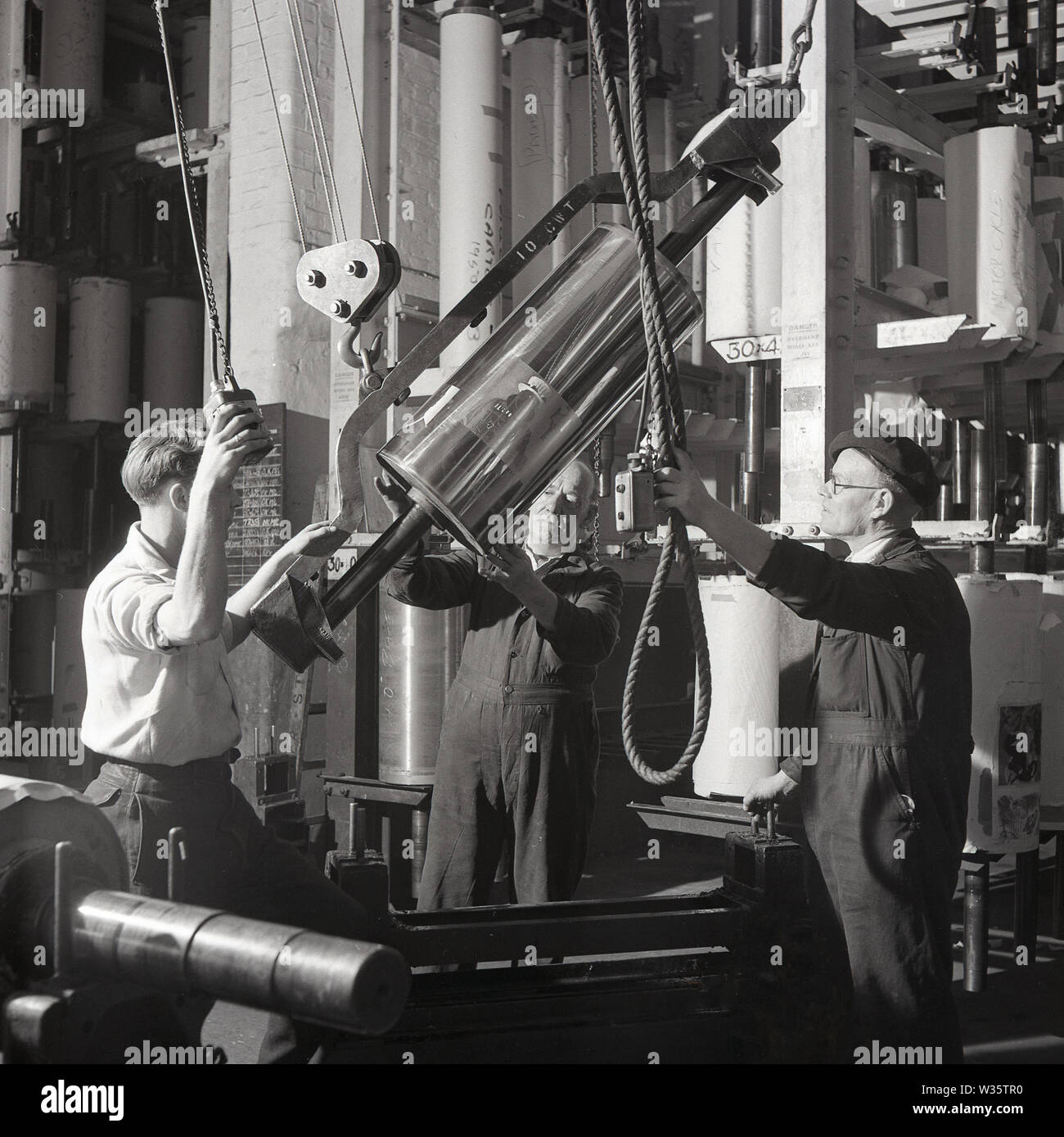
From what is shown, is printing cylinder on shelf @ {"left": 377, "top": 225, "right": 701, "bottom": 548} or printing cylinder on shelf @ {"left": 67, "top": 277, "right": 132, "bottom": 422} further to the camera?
printing cylinder on shelf @ {"left": 67, "top": 277, "right": 132, "bottom": 422}

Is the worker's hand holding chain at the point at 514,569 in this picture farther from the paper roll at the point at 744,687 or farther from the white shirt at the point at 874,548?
the paper roll at the point at 744,687

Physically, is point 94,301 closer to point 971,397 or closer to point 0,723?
point 0,723

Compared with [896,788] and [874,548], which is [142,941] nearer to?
[896,788]

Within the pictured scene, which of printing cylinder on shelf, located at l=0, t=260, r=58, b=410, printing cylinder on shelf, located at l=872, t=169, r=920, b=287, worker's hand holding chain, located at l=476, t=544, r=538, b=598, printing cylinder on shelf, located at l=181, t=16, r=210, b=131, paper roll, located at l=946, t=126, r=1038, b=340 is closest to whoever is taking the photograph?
worker's hand holding chain, located at l=476, t=544, r=538, b=598

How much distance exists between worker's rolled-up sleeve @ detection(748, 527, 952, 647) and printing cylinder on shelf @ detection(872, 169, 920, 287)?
8.68 ft

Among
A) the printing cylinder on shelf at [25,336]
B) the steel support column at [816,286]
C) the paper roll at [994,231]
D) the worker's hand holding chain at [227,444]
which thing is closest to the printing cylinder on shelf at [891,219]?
the paper roll at [994,231]

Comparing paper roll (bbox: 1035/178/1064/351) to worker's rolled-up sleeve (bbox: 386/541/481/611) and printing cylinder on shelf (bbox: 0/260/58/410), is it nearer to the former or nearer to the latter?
worker's rolled-up sleeve (bbox: 386/541/481/611)

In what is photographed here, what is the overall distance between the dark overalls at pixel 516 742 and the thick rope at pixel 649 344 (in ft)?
3.68

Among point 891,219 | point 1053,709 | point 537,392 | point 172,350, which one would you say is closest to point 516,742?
point 537,392

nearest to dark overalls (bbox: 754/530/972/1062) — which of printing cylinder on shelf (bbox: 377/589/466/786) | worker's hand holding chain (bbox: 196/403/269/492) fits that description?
worker's hand holding chain (bbox: 196/403/269/492)

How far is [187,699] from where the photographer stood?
91.0 inches

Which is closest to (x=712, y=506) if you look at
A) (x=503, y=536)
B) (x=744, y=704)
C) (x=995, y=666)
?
(x=503, y=536)

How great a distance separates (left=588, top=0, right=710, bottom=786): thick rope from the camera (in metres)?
1.69

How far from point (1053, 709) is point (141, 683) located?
9.83 ft
